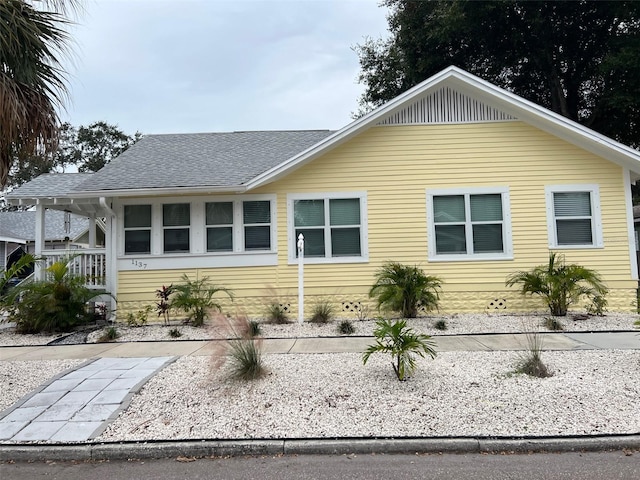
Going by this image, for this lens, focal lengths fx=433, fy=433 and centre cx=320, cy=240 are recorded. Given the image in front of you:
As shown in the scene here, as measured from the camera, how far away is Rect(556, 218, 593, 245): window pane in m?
10.6

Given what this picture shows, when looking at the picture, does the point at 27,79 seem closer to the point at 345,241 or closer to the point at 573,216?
the point at 345,241

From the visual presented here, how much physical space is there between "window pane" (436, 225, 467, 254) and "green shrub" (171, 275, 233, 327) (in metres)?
5.44

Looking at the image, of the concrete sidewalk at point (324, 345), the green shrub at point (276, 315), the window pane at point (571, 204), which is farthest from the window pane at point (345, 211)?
the window pane at point (571, 204)

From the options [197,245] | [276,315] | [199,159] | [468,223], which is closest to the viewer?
[276,315]

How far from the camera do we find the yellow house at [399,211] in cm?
1055

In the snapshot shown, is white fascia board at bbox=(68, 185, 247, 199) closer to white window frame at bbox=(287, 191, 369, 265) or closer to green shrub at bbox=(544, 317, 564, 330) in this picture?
white window frame at bbox=(287, 191, 369, 265)

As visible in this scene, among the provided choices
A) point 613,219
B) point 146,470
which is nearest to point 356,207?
point 613,219

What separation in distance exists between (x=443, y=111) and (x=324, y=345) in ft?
22.4

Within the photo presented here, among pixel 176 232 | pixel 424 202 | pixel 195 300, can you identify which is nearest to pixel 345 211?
pixel 424 202

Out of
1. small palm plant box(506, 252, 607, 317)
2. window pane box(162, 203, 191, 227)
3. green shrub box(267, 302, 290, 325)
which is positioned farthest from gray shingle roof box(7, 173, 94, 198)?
small palm plant box(506, 252, 607, 317)

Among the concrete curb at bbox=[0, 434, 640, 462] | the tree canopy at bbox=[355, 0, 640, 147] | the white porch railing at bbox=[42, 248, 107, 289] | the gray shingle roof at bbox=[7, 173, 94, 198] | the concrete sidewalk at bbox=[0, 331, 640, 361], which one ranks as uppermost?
the tree canopy at bbox=[355, 0, 640, 147]

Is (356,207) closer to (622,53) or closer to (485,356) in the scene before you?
(485,356)

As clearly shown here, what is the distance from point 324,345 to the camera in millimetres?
7613

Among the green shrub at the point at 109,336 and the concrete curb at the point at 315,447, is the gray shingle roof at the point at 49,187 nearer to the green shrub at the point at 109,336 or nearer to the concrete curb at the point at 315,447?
the green shrub at the point at 109,336
